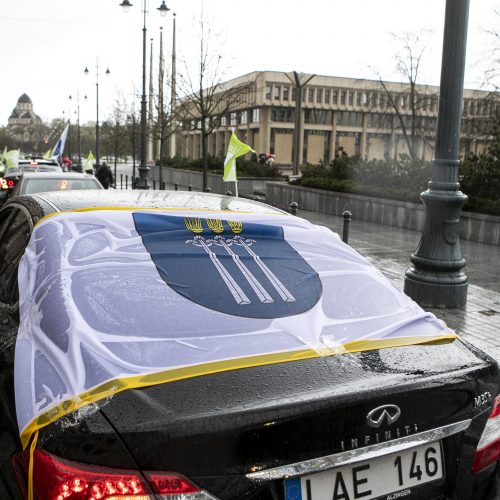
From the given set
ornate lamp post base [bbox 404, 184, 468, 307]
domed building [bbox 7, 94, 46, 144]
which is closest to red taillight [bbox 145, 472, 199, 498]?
ornate lamp post base [bbox 404, 184, 468, 307]

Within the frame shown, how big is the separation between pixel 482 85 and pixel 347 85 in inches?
1909

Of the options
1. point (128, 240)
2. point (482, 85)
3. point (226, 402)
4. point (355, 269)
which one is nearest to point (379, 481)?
point (226, 402)

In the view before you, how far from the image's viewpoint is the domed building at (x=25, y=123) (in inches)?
4791

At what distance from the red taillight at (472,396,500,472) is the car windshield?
423 inches

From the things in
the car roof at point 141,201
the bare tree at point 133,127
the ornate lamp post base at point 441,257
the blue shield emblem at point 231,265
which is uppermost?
the bare tree at point 133,127

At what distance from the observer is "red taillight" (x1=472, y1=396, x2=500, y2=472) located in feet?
7.39

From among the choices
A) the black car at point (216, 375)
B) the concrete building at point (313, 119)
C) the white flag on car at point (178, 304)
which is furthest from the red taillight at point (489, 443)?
the concrete building at point (313, 119)

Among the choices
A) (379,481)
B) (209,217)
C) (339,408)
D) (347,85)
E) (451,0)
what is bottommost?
(379,481)

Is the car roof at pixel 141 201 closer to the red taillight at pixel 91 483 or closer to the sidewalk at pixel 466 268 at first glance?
the red taillight at pixel 91 483

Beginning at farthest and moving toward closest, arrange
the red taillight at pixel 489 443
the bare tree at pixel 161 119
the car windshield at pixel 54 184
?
1. the bare tree at pixel 161 119
2. the car windshield at pixel 54 184
3. the red taillight at pixel 489 443

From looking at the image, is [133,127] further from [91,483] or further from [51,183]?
[91,483]

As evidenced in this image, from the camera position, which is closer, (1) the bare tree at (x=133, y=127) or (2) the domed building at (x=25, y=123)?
(1) the bare tree at (x=133, y=127)

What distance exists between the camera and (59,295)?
2426 millimetres

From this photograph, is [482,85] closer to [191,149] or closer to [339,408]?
[339,408]
